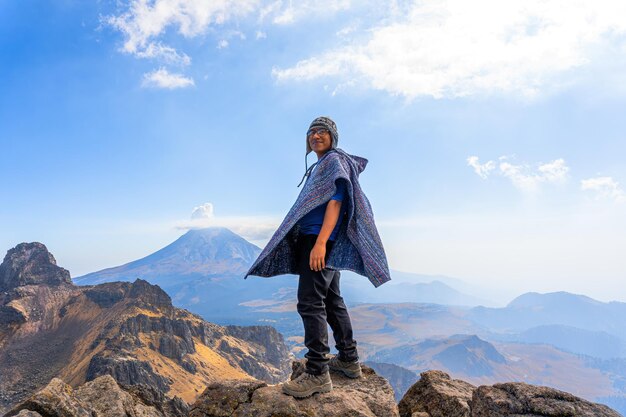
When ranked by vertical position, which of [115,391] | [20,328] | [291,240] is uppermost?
[291,240]

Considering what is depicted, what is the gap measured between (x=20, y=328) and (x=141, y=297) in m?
24.7

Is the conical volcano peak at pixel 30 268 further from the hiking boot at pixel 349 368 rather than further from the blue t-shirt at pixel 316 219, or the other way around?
the blue t-shirt at pixel 316 219

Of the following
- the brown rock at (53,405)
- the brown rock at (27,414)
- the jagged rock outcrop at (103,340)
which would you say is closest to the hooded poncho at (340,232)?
the brown rock at (53,405)

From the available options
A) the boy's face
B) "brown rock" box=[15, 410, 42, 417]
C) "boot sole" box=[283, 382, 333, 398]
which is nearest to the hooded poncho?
the boy's face

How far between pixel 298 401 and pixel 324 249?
6.80 ft

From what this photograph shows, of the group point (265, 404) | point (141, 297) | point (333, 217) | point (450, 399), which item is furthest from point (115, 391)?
point (141, 297)

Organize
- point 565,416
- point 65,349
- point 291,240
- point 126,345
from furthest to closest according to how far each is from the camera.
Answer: point 65,349 < point 126,345 < point 291,240 < point 565,416

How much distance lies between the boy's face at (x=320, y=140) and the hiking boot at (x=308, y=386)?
3.25 metres

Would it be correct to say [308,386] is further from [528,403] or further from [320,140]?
[320,140]

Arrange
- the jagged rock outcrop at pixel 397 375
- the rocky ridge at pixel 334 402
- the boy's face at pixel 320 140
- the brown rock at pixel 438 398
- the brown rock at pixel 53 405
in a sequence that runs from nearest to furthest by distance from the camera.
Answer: the rocky ridge at pixel 334 402
the brown rock at pixel 53 405
the boy's face at pixel 320 140
the brown rock at pixel 438 398
the jagged rock outcrop at pixel 397 375

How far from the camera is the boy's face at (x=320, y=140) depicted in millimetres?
5609

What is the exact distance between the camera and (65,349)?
80.4 metres

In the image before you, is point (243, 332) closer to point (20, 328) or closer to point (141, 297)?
point (141, 297)

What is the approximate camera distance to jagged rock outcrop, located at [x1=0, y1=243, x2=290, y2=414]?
6719 centimetres
